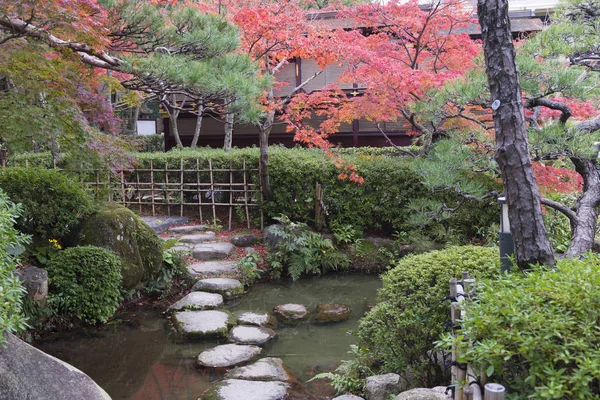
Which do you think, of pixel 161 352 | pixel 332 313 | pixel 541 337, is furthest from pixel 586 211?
pixel 161 352

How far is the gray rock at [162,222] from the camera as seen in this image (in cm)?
1138

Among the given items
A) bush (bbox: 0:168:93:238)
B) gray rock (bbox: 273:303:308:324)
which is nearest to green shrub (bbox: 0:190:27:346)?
bush (bbox: 0:168:93:238)

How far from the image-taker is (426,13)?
32.1 feet

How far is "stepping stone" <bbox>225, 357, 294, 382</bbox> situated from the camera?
18.0 ft

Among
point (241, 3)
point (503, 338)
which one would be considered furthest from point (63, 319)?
point (241, 3)

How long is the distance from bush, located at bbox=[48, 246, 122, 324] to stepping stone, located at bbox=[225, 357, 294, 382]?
2.35m

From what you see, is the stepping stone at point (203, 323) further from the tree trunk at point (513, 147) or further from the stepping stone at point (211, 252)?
the tree trunk at point (513, 147)

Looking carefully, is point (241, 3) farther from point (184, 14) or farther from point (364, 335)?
point (364, 335)

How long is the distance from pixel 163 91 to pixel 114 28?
104 centimetres

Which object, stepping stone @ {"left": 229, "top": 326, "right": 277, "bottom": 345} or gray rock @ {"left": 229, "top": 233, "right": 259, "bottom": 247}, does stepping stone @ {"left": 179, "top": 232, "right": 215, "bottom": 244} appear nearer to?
gray rock @ {"left": 229, "top": 233, "right": 259, "bottom": 247}

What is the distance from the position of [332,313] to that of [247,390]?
2824 mm

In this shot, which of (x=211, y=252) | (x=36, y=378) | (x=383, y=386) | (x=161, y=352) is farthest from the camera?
(x=211, y=252)

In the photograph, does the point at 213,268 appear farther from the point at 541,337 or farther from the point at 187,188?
the point at 541,337

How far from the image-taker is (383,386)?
14.5 ft
